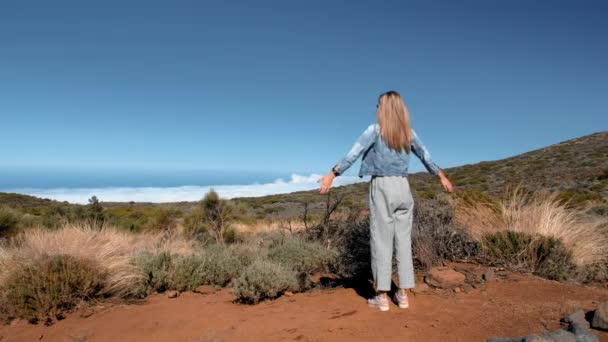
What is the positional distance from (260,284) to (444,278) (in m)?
Result: 2.18

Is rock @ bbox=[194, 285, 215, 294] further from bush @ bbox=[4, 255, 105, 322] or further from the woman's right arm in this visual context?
the woman's right arm

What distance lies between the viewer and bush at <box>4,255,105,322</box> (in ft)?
16.0

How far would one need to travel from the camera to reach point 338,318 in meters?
4.22

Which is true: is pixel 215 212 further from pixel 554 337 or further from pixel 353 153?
pixel 554 337

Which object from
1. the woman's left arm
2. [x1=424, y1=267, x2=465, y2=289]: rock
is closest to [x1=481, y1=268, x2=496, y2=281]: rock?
[x1=424, y1=267, x2=465, y2=289]: rock

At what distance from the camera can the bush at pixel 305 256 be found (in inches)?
269

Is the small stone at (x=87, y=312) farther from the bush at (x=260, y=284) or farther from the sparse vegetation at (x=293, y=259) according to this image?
the bush at (x=260, y=284)

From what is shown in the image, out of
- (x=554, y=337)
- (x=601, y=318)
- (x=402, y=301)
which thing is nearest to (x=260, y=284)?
(x=402, y=301)

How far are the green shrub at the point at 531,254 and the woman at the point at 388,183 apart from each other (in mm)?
2267

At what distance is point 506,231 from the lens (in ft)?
20.8

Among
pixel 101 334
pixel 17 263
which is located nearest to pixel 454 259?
pixel 101 334

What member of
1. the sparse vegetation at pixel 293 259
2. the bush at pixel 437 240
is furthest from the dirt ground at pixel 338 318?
the bush at pixel 437 240

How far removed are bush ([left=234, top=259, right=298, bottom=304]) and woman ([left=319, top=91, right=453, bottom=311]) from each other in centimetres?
133

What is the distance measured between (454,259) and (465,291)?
118 centimetres
